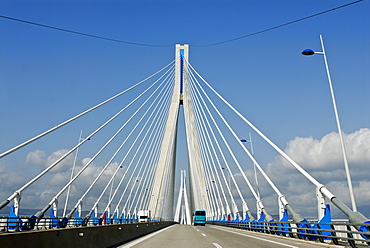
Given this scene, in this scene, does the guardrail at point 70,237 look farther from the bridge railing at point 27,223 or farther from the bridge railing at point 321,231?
the bridge railing at point 27,223

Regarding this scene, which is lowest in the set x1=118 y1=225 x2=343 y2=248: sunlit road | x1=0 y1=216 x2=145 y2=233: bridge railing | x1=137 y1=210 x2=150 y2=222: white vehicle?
x1=118 y1=225 x2=343 y2=248: sunlit road

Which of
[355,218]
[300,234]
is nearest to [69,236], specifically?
[355,218]

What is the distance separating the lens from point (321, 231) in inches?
602

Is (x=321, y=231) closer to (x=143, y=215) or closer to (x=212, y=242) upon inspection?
(x=212, y=242)

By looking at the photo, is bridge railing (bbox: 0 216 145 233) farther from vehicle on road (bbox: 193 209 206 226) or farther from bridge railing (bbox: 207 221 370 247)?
vehicle on road (bbox: 193 209 206 226)

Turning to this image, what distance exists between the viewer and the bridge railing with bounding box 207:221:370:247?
12328 mm

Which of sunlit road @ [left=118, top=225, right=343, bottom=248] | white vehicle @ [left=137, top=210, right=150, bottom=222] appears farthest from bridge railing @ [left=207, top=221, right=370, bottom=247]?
white vehicle @ [left=137, top=210, right=150, bottom=222]

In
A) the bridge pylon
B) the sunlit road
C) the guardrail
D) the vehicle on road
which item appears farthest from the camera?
the vehicle on road

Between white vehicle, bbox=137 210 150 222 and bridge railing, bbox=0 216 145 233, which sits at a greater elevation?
white vehicle, bbox=137 210 150 222

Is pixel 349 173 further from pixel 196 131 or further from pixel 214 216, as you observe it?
pixel 214 216

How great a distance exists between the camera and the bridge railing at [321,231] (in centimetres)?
1233

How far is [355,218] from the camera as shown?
12.4 meters

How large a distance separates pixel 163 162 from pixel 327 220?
3204cm

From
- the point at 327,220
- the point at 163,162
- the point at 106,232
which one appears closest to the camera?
the point at 106,232
